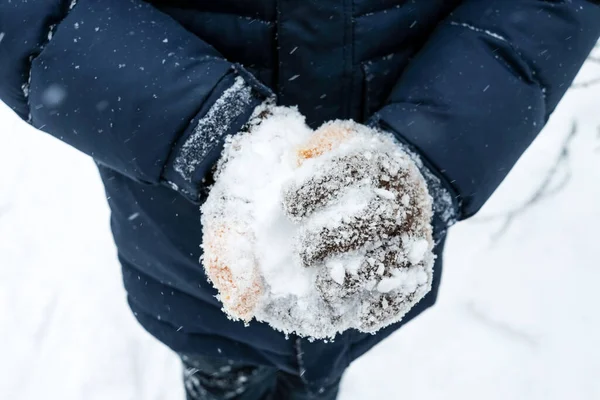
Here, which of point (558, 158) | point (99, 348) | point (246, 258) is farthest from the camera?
point (558, 158)

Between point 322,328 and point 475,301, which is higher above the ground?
point 322,328

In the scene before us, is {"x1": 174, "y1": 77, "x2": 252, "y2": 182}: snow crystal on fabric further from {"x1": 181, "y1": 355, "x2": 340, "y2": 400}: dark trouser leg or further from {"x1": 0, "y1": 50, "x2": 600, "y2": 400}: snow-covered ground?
{"x1": 0, "y1": 50, "x2": 600, "y2": 400}: snow-covered ground

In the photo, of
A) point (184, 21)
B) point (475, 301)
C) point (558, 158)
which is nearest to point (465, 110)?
point (184, 21)

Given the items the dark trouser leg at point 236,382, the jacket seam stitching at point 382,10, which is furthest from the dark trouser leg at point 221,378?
the jacket seam stitching at point 382,10

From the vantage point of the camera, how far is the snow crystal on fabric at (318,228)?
0.76m

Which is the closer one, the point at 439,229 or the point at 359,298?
the point at 359,298

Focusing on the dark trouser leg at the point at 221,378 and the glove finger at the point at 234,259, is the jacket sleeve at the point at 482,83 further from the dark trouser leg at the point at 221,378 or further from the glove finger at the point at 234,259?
the dark trouser leg at the point at 221,378

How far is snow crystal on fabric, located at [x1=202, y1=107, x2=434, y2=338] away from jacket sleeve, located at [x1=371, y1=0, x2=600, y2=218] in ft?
0.23

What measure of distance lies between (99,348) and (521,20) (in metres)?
1.78

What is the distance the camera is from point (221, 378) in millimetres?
1475

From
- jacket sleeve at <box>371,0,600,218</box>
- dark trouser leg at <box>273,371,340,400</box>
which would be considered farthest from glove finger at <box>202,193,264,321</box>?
dark trouser leg at <box>273,371,340,400</box>

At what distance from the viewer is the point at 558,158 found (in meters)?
2.59

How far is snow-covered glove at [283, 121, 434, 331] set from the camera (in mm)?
750

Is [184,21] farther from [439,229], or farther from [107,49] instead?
[439,229]
